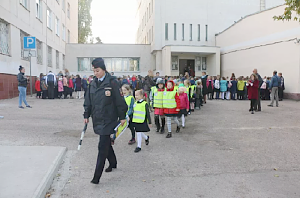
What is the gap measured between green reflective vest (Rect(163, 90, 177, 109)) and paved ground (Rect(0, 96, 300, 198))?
0.90m

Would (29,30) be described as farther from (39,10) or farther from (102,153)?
(102,153)

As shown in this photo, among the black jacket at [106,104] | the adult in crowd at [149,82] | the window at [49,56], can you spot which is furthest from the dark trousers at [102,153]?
the window at [49,56]

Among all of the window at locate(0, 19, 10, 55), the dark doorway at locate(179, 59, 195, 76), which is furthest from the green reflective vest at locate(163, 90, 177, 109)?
the dark doorway at locate(179, 59, 195, 76)

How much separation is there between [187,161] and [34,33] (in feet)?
68.2

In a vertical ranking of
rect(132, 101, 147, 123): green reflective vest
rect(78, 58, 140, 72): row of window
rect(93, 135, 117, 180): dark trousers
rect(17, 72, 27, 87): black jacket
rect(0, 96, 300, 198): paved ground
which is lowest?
rect(0, 96, 300, 198): paved ground

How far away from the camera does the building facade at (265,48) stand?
20797 millimetres

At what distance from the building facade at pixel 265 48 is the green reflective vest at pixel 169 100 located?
15589mm

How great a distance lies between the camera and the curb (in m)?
3.93

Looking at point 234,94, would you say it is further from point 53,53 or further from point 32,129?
point 53,53

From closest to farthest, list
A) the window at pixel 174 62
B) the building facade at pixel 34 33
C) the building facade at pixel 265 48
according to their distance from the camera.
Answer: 1. the building facade at pixel 34 33
2. the building facade at pixel 265 48
3. the window at pixel 174 62

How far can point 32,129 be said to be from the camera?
344 inches

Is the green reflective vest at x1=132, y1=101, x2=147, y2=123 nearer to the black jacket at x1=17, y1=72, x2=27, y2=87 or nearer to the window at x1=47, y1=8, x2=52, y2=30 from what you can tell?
the black jacket at x1=17, y1=72, x2=27, y2=87

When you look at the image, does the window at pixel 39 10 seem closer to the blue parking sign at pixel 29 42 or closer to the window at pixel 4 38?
the window at pixel 4 38

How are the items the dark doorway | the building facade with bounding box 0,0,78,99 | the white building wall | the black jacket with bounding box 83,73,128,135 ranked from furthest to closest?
the dark doorway < the white building wall < the building facade with bounding box 0,0,78,99 < the black jacket with bounding box 83,73,128,135
